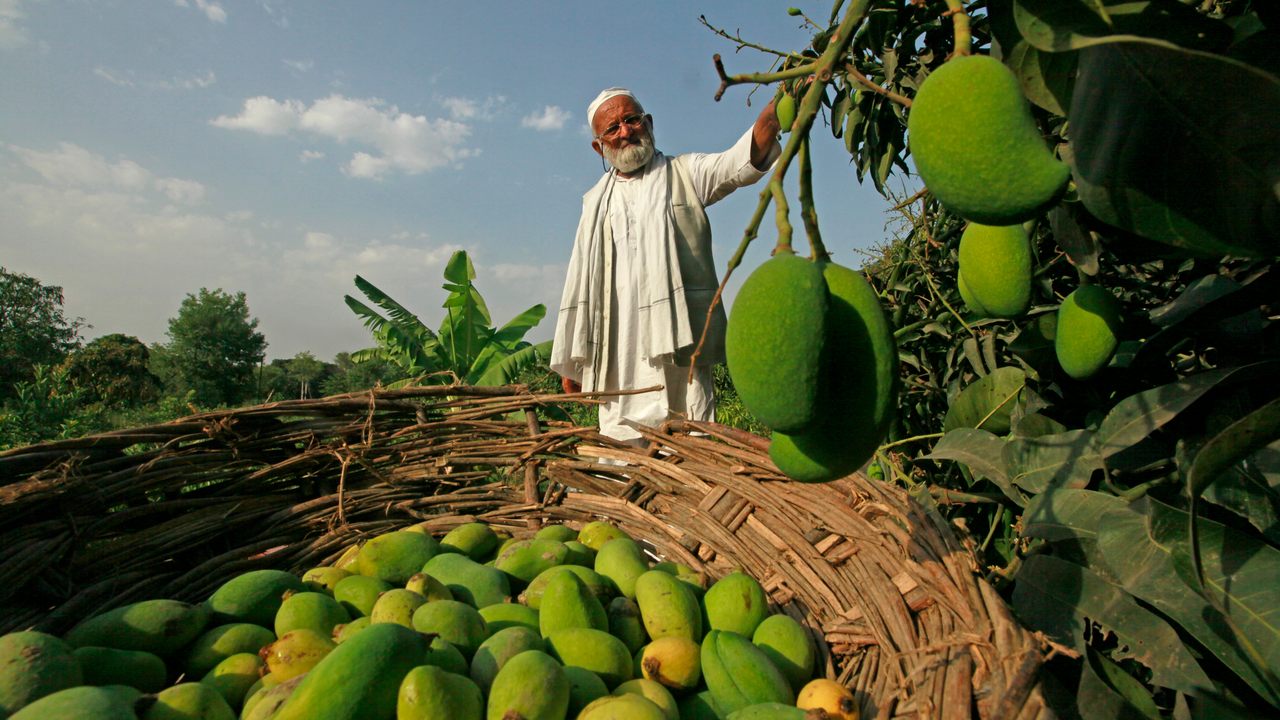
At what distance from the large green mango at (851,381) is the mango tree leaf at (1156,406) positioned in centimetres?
48

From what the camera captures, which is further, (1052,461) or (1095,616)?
(1052,461)

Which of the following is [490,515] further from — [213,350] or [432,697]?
[213,350]

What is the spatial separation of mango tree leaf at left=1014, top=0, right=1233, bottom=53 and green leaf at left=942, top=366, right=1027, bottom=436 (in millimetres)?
893

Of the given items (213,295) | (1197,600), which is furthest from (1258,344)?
(213,295)

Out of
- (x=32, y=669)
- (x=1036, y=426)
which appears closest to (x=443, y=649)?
(x=32, y=669)

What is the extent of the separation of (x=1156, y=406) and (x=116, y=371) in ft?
119

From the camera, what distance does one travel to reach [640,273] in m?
3.96

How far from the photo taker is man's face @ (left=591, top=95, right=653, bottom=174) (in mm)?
4062

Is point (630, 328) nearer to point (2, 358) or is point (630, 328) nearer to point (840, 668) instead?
point (840, 668)

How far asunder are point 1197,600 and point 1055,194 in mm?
536

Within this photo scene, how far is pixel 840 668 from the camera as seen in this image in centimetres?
153

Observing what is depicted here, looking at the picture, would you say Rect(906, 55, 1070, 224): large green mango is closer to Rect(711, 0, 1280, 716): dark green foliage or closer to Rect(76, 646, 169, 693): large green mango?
Rect(711, 0, 1280, 716): dark green foliage

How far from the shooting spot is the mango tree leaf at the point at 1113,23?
1.70 ft

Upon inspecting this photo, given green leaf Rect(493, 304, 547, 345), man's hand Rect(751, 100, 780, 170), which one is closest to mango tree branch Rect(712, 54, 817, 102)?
man's hand Rect(751, 100, 780, 170)
